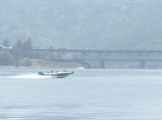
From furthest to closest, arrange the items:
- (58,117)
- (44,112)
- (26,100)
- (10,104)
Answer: (26,100) < (10,104) < (44,112) < (58,117)

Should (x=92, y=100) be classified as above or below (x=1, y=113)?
above

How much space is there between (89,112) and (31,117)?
7.23 metres

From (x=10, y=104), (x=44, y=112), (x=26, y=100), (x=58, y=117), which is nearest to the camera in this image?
(x=58, y=117)

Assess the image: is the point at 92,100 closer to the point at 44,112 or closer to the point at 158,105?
the point at 158,105

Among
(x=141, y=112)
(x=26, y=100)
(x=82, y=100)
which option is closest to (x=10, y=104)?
(x=26, y=100)

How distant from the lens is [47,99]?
68.4m

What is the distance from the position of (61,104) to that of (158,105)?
41.2ft

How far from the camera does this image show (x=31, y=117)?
163 feet

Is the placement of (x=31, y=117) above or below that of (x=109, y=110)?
below

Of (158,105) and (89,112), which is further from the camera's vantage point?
(158,105)

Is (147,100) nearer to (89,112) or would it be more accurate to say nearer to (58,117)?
(89,112)

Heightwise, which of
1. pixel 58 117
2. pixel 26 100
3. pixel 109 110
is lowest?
pixel 58 117

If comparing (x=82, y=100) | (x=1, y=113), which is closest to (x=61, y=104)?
(x=82, y=100)

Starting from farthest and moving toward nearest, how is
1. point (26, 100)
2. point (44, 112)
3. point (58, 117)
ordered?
point (26, 100)
point (44, 112)
point (58, 117)
